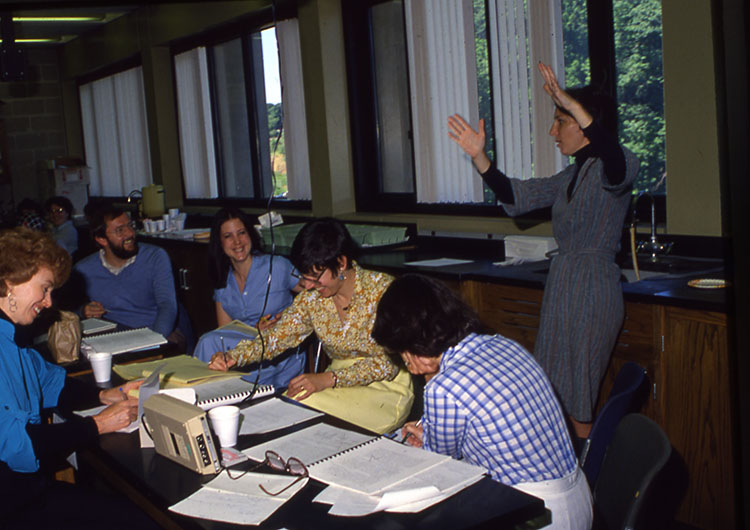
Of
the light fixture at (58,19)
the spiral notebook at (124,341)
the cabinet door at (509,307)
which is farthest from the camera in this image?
the light fixture at (58,19)

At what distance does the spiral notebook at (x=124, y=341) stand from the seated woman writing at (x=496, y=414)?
4.59 feet

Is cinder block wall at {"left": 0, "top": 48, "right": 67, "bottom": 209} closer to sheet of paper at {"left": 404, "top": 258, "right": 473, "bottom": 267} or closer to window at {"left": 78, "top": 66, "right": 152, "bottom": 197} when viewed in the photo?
window at {"left": 78, "top": 66, "right": 152, "bottom": 197}

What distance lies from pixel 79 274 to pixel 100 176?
5954 mm

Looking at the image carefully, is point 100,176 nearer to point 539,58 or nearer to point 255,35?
point 255,35

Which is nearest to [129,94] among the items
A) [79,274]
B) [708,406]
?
[79,274]

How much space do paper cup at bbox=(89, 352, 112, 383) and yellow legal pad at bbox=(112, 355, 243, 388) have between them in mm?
61

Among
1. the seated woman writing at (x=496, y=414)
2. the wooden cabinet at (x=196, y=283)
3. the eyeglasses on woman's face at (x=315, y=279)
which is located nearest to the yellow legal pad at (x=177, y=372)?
the eyeglasses on woman's face at (x=315, y=279)

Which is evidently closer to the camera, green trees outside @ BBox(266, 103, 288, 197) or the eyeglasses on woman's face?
the eyeglasses on woman's face

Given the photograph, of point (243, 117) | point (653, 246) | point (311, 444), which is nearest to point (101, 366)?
point (311, 444)

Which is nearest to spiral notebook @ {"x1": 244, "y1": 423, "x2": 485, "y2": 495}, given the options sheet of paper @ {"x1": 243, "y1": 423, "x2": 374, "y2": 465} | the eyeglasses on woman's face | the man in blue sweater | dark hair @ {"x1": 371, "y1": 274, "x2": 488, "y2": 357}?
sheet of paper @ {"x1": 243, "y1": 423, "x2": 374, "y2": 465}

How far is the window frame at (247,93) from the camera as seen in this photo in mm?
5730

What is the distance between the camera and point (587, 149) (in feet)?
8.48

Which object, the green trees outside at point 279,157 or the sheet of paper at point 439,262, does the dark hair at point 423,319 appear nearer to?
the sheet of paper at point 439,262

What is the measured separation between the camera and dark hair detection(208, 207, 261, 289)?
3350mm
